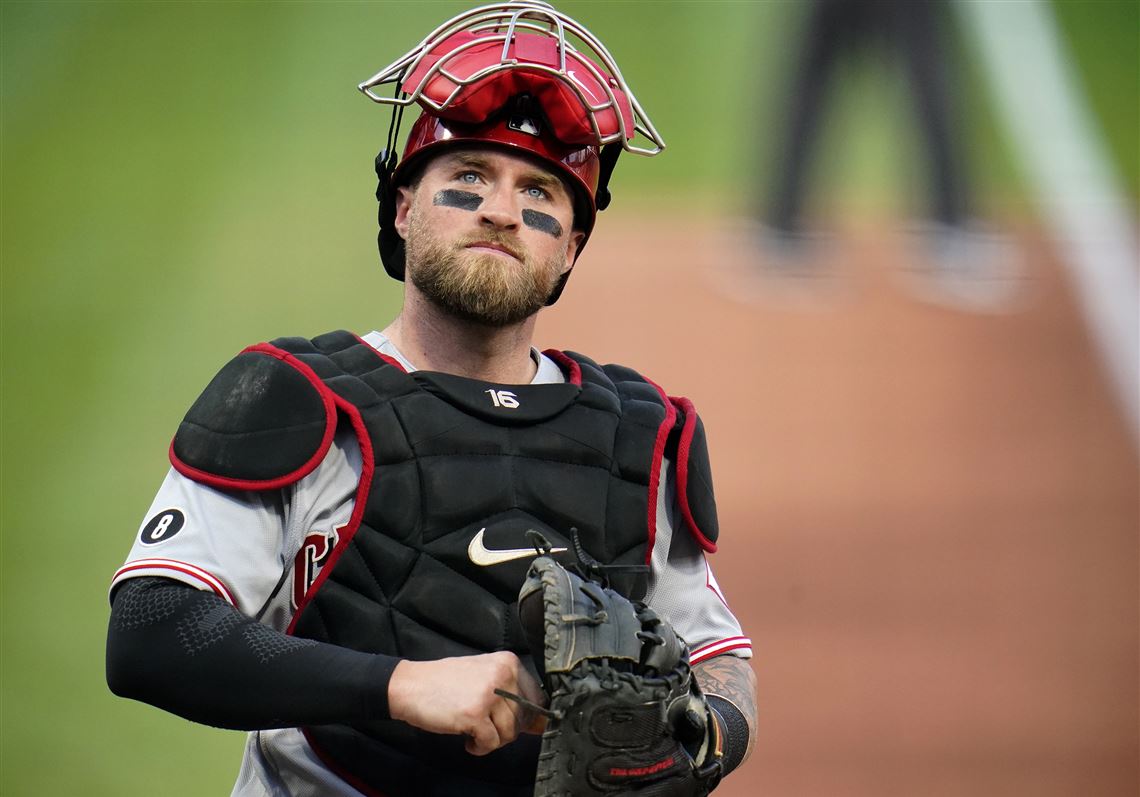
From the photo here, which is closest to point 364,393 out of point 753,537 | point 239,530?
point 239,530

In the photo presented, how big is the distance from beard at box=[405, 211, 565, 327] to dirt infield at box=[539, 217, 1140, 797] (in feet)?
A: 6.22

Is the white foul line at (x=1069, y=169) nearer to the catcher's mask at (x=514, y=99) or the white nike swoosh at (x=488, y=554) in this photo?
the catcher's mask at (x=514, y=99)

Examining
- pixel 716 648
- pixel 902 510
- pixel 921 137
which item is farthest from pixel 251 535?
pixel 921 137

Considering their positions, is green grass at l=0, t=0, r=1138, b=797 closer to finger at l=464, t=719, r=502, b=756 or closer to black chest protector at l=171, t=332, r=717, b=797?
black chest protector at l=171, t=332, r=717, b=797

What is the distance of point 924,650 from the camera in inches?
Result: 142

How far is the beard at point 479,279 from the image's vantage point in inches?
73.9

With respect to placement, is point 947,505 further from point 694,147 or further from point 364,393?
point 364,393

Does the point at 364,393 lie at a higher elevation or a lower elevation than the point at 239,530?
higher

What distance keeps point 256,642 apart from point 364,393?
38 centimetres

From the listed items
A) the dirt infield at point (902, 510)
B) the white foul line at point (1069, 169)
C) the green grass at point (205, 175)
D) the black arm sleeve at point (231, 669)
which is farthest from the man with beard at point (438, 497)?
the white foul line at point (1069, 169)

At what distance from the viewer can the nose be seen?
→ 1885 millimetres

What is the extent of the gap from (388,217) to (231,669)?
0.81m

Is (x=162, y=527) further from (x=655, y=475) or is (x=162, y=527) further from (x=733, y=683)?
(x=733, y=683)

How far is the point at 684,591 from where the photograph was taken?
2.00 m
